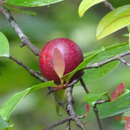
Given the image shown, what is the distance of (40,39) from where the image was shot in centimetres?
227

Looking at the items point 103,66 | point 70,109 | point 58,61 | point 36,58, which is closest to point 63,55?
point 58,61

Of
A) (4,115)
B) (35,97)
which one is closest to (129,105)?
(4,115)

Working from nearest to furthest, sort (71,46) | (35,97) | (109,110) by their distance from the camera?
(71,46) < (109,110) < (35,97)

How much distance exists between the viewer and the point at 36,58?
2.21 meters

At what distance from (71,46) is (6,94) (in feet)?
3.15

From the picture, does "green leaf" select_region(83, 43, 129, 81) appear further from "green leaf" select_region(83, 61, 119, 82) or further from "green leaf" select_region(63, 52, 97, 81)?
"green leaf" select_region(63, 52, 97, 81)

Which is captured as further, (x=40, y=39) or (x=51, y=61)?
(x=40, y=39)

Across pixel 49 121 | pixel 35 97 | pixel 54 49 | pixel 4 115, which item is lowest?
pixel 49 121

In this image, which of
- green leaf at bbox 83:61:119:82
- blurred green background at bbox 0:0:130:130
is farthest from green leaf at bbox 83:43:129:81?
blurred green background at bbox 0:0:130:130

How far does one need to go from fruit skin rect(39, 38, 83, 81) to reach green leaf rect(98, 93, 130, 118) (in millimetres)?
174

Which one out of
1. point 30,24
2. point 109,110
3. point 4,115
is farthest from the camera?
point 30,24

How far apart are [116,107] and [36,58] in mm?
821

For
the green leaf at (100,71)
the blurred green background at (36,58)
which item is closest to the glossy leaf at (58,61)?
the green leaf at (100,71)

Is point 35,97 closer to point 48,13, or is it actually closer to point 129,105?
point 48,13
